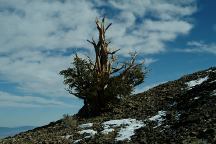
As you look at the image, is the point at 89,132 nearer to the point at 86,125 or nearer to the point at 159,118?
the point at 86,125

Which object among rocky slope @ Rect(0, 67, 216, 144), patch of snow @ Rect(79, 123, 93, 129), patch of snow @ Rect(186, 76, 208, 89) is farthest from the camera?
patch of snow @ Rect(186, 76, 208, 89)

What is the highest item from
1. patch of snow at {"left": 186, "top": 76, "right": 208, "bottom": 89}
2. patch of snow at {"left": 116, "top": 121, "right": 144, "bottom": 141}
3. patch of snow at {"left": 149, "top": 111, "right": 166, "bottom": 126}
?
patch of snow at {"left": 186, "top": 76, "right": 208, "bottom": 89}

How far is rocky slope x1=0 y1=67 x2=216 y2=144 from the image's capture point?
19.3 m

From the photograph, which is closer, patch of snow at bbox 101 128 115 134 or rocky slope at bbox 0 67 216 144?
rocky slope at bbox 0 67 216 144

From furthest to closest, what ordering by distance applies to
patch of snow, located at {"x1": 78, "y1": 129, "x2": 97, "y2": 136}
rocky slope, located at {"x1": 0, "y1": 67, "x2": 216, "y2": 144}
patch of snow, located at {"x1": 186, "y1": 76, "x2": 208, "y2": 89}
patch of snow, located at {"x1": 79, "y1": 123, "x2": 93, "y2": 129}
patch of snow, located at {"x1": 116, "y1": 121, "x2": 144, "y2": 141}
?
patch of snow, located at {"x1": 186, "y1": 76, "x2": 208, "y2": 89} → patch of snow, located at {"x1": 79, "y1": 123, "x2": 93, "y2": 129} → patch of snow, located at {"x1": 78, "y1": 129, "x2": 97, "y2": 136} → patch of snow, located at {"x1": 116, "y1": 121, "x2": 144, "y2": 141} → rocky slope, located at {"x1": 0, "y1": 67, "x2": 216, "y2": 144}

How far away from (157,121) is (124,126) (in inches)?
76.1

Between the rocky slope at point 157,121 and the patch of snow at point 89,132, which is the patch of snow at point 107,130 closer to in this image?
the rocky slope at point 157,121

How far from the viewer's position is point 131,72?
3353cm

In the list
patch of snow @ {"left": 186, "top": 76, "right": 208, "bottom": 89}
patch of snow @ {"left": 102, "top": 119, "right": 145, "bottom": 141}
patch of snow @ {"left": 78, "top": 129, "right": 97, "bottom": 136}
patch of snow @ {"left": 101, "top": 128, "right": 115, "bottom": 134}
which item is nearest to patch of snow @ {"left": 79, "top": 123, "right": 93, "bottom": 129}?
patch of snow @ {"left": 102, "top": 119, "right": 145, "bottom": 141}

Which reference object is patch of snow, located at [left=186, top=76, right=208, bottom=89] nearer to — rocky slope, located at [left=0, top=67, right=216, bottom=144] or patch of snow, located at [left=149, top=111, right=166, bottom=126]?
rocky slope, located at [left=0, top=67, right=216, bottom=144]

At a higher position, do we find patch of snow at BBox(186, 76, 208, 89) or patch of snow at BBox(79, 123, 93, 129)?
patch of snow at BBox(186, 76, 208, 89)

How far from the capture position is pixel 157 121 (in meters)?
23.1

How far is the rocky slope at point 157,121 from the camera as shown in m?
19.3

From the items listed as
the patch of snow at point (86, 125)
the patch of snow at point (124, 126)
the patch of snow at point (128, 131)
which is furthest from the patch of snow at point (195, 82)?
the patch of snow at point (128, 131)
